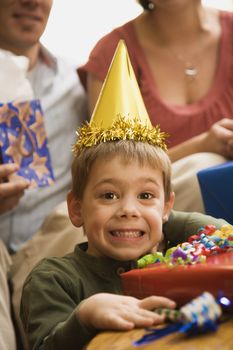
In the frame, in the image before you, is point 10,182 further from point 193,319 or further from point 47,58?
point 193,319

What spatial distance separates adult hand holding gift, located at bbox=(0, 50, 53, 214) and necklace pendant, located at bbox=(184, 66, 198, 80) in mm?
434

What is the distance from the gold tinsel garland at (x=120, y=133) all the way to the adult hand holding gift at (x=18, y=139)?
37cm

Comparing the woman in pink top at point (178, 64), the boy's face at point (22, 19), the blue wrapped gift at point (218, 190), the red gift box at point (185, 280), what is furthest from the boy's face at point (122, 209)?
the boy's face at point (22, 19)

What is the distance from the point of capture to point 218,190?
4.22ft

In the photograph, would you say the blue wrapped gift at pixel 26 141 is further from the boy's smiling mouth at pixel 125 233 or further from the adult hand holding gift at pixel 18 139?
the boy's smiling mouth at pixel 125 233

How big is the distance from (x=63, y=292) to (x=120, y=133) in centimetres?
26

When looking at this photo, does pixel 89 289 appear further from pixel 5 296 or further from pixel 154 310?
pixel 5 296

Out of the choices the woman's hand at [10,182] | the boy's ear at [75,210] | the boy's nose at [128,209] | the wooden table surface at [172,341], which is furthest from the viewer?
the woman's hand at [10,182]

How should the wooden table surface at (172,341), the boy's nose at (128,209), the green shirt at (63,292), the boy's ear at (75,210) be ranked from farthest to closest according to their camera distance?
the boy's ear at (75,210)
the boy's nose at (128,209)
the green shirt at (63,292)
the wooden table surface at (172,341)

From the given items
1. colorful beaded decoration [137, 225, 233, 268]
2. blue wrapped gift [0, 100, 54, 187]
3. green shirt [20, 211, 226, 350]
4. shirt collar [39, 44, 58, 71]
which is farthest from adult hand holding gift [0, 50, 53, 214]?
colorful beaded decoration [137, 225, 233, 268]

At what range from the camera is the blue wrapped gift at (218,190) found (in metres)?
1.27

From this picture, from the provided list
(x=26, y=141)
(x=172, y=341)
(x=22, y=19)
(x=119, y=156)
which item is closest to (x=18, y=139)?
(x=26, y=141)

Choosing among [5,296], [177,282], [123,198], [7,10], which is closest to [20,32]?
[7,10]

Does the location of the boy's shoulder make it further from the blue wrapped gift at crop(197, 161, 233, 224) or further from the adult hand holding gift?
the adult hand holding gift
